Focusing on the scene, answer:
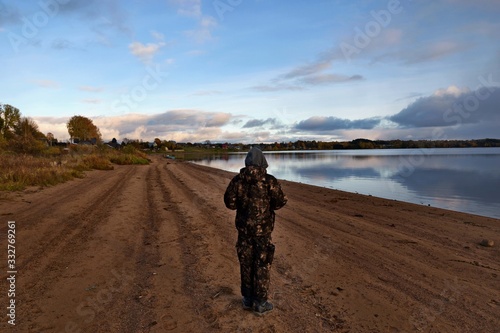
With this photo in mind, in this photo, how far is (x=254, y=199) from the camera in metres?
4.15

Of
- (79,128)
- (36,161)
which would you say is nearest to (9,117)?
(79,128)

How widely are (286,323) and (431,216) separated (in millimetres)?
9976

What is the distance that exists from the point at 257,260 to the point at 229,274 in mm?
1577

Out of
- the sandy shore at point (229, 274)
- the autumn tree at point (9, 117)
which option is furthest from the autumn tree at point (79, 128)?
the sandy shore at point (229, 274)

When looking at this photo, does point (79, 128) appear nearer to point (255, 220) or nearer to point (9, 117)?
point (9, 117)

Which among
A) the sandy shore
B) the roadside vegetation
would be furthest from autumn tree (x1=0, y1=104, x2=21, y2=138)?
the sandy shore

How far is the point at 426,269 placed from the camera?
236 inches

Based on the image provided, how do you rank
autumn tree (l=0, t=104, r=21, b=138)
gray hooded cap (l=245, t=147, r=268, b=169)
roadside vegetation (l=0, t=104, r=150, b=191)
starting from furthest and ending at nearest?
autumn tree (l=0, t=104, r=21, b=138) → roadside vegetation (l=0, t=104, r=150, b=191) → gray hooded cap (l=245, t=147, r=268, b=169)

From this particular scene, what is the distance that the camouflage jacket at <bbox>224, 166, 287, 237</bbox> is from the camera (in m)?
4.14

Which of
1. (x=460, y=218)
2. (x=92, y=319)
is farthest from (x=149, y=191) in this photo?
(x=460, y=218)

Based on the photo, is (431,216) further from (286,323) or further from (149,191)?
(149,191)

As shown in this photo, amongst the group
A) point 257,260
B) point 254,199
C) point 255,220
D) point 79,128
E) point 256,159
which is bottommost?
point 257,260

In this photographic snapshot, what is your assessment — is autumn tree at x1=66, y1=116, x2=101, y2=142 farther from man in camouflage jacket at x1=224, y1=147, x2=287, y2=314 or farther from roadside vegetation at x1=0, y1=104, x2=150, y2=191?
man in camouflage jacket at x1=224, y1=147, x2=287, y2=314

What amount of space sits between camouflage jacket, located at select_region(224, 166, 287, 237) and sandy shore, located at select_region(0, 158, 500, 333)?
1.18 metres
